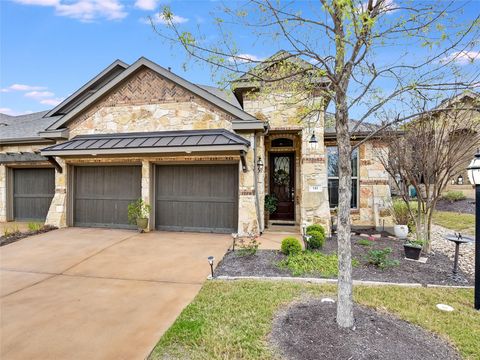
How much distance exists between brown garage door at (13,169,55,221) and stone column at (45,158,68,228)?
1.50 metres

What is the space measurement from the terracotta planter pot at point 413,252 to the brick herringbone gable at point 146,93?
258 inches

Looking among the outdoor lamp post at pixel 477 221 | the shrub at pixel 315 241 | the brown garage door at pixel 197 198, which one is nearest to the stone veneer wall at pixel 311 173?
the shrub at pixel 315 241

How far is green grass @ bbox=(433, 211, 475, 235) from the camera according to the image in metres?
10.2

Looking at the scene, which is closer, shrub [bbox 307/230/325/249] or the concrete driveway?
the concrete driveway

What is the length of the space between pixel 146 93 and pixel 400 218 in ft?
32.8

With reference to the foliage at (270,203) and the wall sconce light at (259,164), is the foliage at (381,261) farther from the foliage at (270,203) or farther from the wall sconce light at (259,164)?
the foliage at (270,203)

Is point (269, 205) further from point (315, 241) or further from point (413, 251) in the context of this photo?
point (413, 251)

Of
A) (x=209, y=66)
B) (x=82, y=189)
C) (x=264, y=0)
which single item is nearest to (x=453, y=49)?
(x=264, y=0)

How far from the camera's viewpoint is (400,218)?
30.3 ft

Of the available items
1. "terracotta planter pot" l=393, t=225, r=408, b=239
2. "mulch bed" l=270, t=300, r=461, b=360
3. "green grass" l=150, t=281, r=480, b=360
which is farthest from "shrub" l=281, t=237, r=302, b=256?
"terracotta planter pot" l=393, t=225, r=408, b=239

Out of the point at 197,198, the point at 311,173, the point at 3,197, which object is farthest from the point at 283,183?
the point at 3,197

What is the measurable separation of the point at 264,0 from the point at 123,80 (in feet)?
24.8

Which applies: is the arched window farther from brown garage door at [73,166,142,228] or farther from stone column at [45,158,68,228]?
stone column at [45,158,68,228]

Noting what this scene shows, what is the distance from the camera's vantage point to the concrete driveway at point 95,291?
3.06 metres
